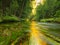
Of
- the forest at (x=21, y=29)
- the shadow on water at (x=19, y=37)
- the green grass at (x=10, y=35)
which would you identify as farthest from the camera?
the forest at (x=21, y=29)

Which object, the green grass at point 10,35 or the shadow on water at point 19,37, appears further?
the shadow on water at point 19,37

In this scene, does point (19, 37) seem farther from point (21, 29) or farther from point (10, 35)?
point (21, 29)

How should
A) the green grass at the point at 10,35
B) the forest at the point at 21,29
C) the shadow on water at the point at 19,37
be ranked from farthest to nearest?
the forest at the point at 21,29 < the shadow on water at the point at 19,37 < the green grass at the point at 10,35

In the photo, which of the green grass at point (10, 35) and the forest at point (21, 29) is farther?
the forest at point (21, 29)

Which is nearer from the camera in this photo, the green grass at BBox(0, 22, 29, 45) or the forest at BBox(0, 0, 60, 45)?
the green grass at BBox(0, 22, 29, 45)

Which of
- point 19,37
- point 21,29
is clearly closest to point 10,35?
point 19,37

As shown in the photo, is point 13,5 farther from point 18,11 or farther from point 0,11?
point 0,11

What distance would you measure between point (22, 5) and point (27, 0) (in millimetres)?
2577

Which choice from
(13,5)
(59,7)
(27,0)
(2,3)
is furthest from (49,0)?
(2,3)

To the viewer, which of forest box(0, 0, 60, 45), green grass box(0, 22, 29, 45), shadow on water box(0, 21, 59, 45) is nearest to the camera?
green grass box(0, 22, 29, 45)

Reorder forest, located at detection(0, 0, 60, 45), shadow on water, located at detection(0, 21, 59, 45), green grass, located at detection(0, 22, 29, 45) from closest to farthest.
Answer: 1. green grass, located at detection(0, 22, 29, 45)
2. shadow on water, located at detection(0, 21, 59, 45)
3. forest, located at detection(0, 0, 60, 45)

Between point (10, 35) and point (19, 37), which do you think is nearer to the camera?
point (19, 37)

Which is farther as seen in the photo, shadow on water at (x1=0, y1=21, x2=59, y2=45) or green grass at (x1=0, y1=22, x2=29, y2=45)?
shadow on water at (x1=0, y1=21, x2=59, y2=45)

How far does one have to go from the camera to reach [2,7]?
3959 centimetres
